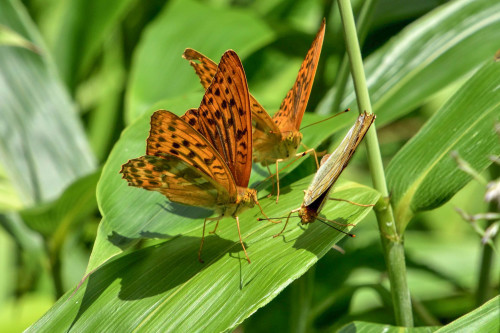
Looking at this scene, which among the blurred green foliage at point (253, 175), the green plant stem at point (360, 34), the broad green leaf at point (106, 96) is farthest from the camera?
the broad green leaf at point (106, 96)

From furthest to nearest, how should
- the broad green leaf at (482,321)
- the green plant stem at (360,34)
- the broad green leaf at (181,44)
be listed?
the broad green leaf at (181,44), the green plant stem at (360,34), the broad green leaf at (482,321)

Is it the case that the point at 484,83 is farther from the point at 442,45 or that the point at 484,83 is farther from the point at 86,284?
the point at 86,284

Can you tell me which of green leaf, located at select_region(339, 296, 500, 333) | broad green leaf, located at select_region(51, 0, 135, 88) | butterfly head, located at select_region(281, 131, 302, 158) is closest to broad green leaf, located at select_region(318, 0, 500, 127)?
butterfly head, located at select_region(281, 131, 302, 158)

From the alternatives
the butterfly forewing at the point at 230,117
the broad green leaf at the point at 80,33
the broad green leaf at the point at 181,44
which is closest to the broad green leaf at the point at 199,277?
the butterfly forewing at the point at 230,117

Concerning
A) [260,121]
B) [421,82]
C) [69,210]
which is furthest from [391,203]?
[69,210]

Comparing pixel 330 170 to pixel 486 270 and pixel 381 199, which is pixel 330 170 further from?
pixel 486 270

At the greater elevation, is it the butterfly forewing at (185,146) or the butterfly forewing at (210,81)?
the butterfly forewing at (210,81)

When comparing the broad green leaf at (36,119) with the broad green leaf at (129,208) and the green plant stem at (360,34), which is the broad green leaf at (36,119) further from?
the green plant stem at (360,34)
